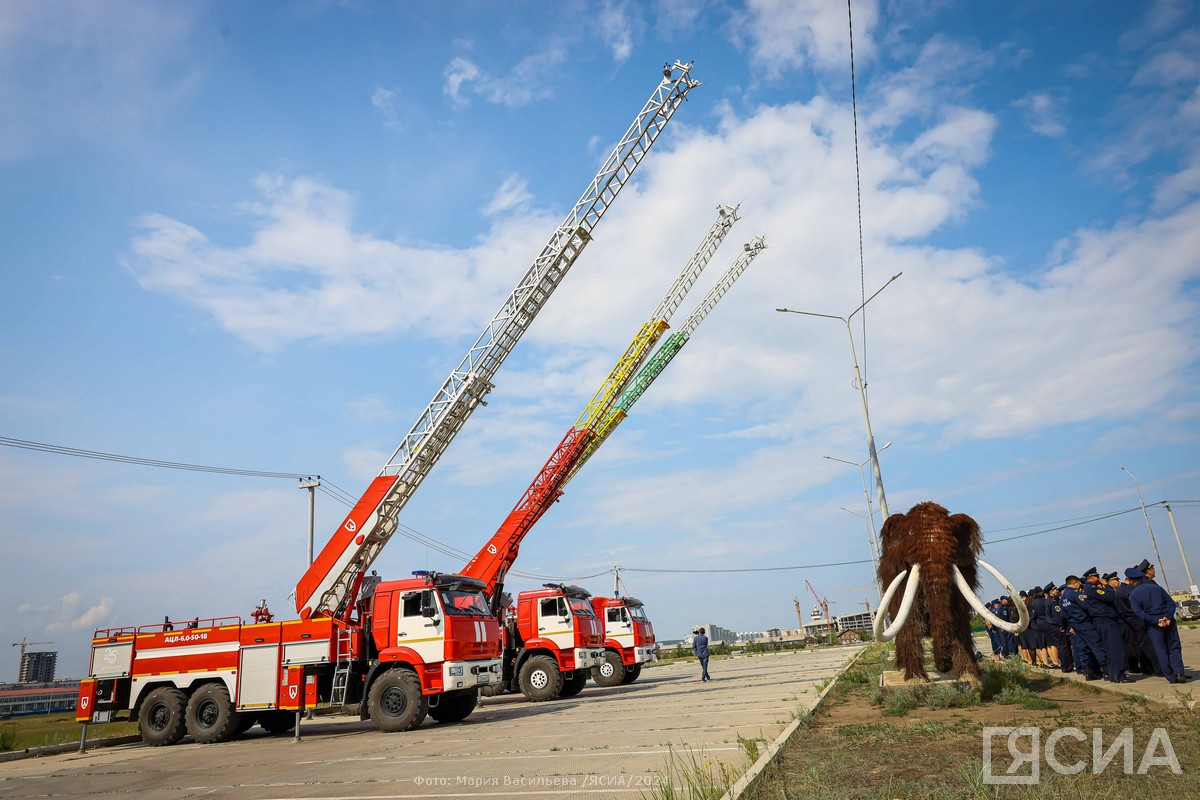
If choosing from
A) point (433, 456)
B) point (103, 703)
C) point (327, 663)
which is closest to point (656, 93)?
point (433, 456)

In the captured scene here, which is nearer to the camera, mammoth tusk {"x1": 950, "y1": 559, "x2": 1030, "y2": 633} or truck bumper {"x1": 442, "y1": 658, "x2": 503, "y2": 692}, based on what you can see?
mammoth tusk {"x1": 950, "y1": 559, "x2": 1030, "y2": 633}

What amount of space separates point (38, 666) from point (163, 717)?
119 meters

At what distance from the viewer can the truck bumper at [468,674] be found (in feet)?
47.0

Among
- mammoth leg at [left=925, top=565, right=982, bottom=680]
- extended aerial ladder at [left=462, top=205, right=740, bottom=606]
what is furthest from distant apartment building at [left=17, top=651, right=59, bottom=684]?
mammoth leg at [left=925, top=565, right=982, bottom=680]

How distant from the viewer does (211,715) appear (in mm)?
15609

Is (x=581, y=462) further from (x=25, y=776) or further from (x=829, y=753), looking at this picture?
(x=829, y=753)

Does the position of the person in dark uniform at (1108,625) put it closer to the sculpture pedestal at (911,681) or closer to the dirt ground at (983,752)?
the dirt ground at (983,752)

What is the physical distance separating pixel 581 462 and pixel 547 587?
173 inches

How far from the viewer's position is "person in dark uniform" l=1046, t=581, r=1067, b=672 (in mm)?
14848

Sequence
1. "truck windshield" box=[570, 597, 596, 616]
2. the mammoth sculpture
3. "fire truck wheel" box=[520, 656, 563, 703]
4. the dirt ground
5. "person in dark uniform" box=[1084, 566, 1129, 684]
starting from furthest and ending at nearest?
"truck windshield" box=[570, 597, 596, 616]
"fire truck wheel" box=[520, 656, 563, 703]
"person in dark uniform" box=[1084, 566, 1129, 684]
the mammoth sculpture
the dirt ground

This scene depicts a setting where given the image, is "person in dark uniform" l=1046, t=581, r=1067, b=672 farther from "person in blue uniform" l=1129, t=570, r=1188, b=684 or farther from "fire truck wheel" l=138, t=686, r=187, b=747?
"fire truck wheel" l=138, t=686, r=187, b=747

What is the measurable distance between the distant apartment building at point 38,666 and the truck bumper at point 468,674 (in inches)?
4347

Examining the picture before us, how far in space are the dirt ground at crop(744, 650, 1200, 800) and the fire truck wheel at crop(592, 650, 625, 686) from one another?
14007 millimetres

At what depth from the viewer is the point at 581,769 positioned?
8.26 meters
